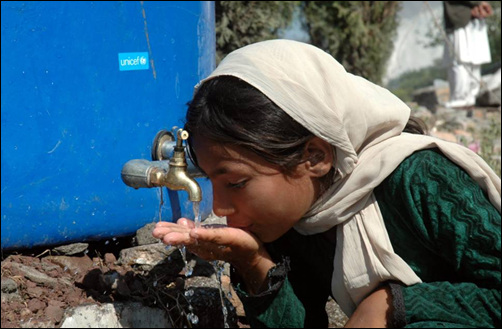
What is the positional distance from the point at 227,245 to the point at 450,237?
0.60m

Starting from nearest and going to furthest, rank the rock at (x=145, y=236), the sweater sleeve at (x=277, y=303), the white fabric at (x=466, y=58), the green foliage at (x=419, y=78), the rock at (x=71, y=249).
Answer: the sweater sleeve at (x=277, y=303)
the rock at (x=71, y=249)
the rock at (x=145, y=236)
the white fabric at (x=466, y=58)
the green foliage at (x=419, y=78)

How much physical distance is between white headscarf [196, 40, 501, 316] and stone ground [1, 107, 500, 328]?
588 millimetres

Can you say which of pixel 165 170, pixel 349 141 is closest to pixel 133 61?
pixel 165 170

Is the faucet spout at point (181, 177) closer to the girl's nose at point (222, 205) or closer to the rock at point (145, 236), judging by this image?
the girl's nose at point (222, 205)

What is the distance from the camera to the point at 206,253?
6.52 feet

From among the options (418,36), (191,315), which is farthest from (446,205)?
(418,36)

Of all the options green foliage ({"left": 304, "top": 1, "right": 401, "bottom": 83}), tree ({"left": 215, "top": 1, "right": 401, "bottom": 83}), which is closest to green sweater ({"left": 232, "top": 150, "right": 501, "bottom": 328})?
tree ({"left": 215, "top": 1, "right": 401, "bottom": 83})

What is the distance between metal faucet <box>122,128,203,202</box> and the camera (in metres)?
2.03

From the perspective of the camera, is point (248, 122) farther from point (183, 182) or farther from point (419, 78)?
point (419, 78)

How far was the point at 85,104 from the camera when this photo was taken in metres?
2.33

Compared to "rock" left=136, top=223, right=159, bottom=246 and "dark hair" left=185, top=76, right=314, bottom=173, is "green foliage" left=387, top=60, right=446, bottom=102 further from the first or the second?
"dark hair" left=185, top=76, right=314, bottom=173

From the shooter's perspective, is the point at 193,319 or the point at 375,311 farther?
the point at 193,319

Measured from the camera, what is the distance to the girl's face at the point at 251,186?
182 cm

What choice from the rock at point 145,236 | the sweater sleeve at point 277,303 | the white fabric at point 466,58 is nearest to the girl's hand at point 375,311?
the sweater sleeve at point 277,303
